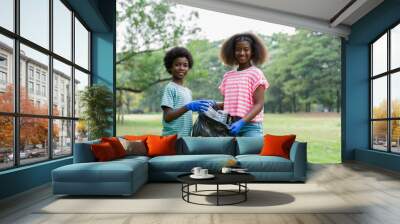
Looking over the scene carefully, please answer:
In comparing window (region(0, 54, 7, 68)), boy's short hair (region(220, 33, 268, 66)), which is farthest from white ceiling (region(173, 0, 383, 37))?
window (region(0, 54, 7, 68))

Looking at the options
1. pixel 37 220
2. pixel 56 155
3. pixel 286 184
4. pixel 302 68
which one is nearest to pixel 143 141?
pixel 56 155

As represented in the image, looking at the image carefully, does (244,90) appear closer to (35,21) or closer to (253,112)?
(253,112)

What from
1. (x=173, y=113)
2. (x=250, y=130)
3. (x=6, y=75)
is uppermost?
(x=6, y=75)

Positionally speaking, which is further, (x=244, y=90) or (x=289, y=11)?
(x=289, y=11)

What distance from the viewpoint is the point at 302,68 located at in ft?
55.3

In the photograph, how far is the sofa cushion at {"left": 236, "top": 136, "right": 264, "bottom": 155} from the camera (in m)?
6.43

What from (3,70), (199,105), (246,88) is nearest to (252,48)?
(246,88)

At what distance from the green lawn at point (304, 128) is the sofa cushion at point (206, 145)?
8.39 meters

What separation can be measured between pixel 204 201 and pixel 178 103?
3348 mm

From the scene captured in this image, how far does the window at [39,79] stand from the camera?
4.84m

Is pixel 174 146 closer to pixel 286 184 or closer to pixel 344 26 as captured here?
pixel 286 184

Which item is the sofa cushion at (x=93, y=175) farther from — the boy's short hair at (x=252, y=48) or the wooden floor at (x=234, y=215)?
the boy's short hair at (x=252, y=48)

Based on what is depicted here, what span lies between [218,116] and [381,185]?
289 centimetres

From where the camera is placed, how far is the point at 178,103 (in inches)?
296
